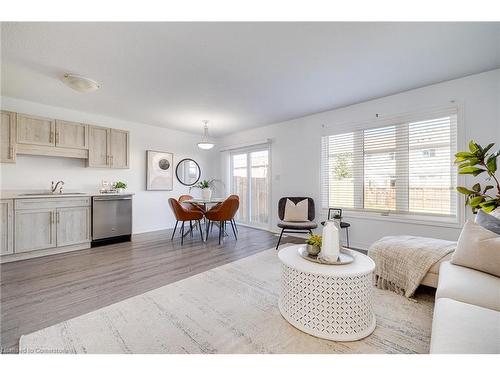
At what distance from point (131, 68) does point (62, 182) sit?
2.70 m

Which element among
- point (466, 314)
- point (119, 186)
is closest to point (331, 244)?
point (466, 314)

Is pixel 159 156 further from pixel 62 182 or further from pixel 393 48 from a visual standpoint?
pixel 393 48

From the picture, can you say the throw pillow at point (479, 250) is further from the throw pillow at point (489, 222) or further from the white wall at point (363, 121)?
the white wall at point (363, 121)

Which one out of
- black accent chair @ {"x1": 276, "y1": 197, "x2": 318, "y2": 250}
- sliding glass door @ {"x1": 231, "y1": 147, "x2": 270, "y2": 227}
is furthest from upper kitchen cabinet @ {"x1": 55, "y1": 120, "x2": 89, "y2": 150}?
black accent chair @ {"x1": 276, "y1": 197, "x2": 318, "y2": 250}

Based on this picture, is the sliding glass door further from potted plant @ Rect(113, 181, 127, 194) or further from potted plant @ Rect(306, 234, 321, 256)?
potted plant @ Rect(306, 234, 321, 256)

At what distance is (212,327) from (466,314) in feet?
4.92

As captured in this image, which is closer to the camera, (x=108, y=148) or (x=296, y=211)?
(x=296, y=211)

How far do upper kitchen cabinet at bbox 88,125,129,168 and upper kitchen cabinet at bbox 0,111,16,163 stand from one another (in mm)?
917

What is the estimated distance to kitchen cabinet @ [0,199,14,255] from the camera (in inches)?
111

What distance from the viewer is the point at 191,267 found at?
9.04 feet

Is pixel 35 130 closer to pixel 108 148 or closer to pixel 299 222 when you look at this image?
pixel 108 148

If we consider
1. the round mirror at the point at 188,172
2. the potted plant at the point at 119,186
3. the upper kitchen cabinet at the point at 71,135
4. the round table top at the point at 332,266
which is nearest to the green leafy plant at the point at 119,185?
the potted plant at the point at 119,186

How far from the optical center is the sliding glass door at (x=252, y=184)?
518cm

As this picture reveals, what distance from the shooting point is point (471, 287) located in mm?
1326
